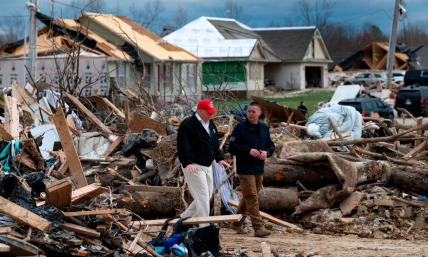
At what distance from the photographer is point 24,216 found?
6.39 m

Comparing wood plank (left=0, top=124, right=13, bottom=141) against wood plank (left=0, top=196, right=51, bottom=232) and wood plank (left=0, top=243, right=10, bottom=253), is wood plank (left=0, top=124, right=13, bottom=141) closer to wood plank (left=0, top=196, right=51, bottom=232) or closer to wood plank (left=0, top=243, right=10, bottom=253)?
wood plank (left=0, top=196, right=51, bottom=232)

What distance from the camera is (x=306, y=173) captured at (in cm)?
1018

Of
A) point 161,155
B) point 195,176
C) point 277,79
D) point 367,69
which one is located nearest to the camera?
point 195,176

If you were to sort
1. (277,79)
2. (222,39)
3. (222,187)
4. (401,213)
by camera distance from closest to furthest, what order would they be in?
(401,213), (222,187), (222,39), (277,79)

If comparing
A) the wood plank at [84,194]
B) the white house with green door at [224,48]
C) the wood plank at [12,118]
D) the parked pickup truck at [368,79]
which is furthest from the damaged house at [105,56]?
the parked pickup truck at [368,79]

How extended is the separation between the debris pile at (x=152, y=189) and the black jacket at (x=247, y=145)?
814mm

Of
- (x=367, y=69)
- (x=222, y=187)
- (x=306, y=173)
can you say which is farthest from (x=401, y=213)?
(x=367, y=69)

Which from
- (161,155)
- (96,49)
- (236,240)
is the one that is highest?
(96,49)

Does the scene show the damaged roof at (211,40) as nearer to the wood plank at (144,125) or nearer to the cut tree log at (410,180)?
the wood plank at (144,125)

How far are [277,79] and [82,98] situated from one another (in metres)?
37.5

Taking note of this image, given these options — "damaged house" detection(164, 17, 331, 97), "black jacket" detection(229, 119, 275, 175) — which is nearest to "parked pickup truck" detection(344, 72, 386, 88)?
"damaged house" detection(164, 17, 331, 97)

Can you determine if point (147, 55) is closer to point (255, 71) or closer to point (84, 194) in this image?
point (255, 71)

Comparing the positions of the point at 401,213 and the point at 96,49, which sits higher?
the point at 96,49

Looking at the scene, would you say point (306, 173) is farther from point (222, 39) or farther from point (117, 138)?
point (222, 39)
